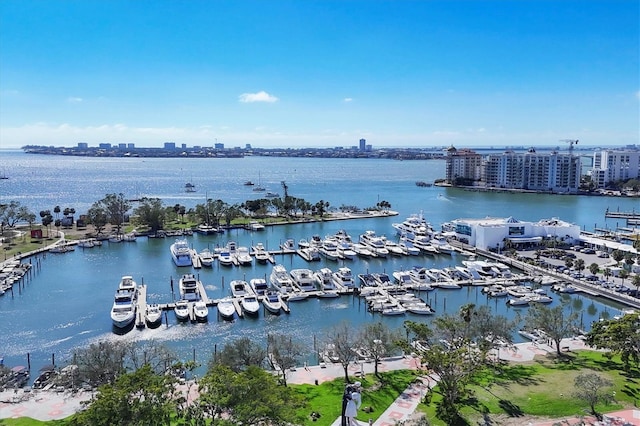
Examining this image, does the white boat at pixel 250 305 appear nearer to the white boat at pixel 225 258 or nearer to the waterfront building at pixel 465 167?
the white boat at pixel 225 258

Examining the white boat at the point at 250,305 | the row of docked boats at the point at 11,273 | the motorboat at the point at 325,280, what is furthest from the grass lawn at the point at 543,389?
the row of docked boats at the point at 11,273

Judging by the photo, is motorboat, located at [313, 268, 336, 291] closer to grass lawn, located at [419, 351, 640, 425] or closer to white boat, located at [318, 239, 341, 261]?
white boat, located at [318, 239, 341, 261]

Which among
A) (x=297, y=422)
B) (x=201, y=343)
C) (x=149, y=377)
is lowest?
(x=201, y=343)

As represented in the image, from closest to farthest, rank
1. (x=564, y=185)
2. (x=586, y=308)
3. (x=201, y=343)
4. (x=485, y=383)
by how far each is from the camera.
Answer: (x=485, y=383), (x=201, y=343), (x=586, y=308), (x=564, y=185)

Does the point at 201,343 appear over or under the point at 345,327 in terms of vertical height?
under

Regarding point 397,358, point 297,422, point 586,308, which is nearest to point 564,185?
point 586,308

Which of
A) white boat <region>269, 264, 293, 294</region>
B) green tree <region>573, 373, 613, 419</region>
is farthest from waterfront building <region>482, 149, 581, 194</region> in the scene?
green tree <region>573, 373, 613, 419</region>

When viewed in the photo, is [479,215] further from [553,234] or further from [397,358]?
[397,358]
